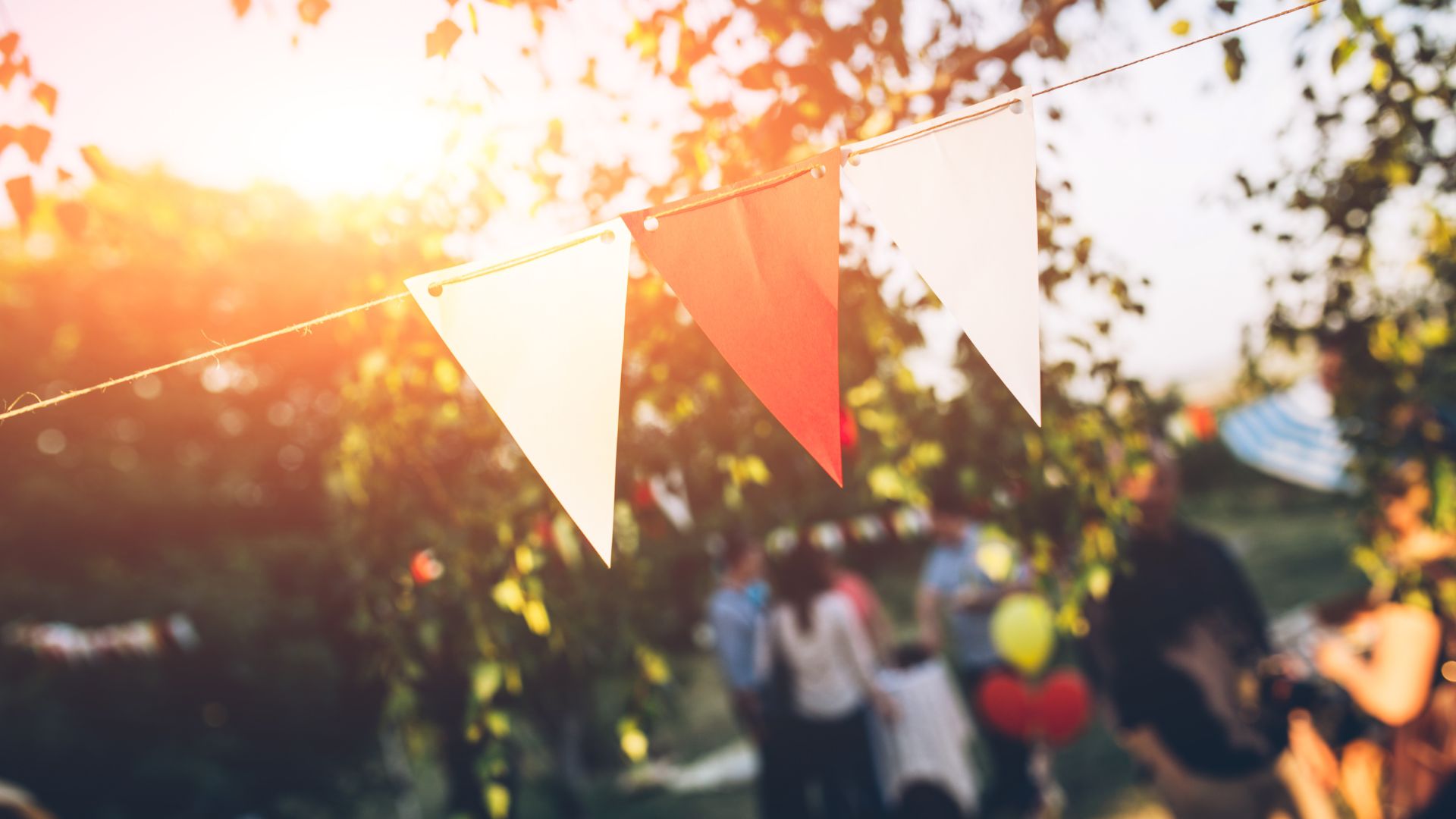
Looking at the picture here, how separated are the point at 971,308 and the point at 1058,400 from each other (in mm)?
→ 1080

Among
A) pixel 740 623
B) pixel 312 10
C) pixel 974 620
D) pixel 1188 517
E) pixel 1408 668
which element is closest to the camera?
pixel 312 10

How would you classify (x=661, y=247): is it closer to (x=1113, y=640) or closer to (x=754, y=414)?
(x=754, y=414)

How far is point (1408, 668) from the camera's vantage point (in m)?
2.44

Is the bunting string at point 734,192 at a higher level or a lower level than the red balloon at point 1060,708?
higher

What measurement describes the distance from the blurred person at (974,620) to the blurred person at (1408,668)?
1595 millimetres

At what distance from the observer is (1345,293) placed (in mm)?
2598

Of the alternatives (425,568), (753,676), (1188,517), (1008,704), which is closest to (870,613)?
(753,676)

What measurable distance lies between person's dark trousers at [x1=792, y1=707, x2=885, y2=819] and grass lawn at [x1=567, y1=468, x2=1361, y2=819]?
1197mm

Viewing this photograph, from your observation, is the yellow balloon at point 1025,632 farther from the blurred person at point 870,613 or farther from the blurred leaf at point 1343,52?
the blurred leaf at point 1343,52

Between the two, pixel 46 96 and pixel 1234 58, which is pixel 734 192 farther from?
pixel 46 96

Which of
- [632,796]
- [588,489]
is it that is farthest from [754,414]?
[632,796]

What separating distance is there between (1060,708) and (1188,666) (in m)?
1.51

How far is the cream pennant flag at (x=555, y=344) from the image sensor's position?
4.96ft

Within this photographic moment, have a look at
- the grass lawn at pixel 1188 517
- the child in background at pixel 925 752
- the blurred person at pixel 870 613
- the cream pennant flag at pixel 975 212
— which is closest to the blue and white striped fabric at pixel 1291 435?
the grass lawn at pixel 1188 517
